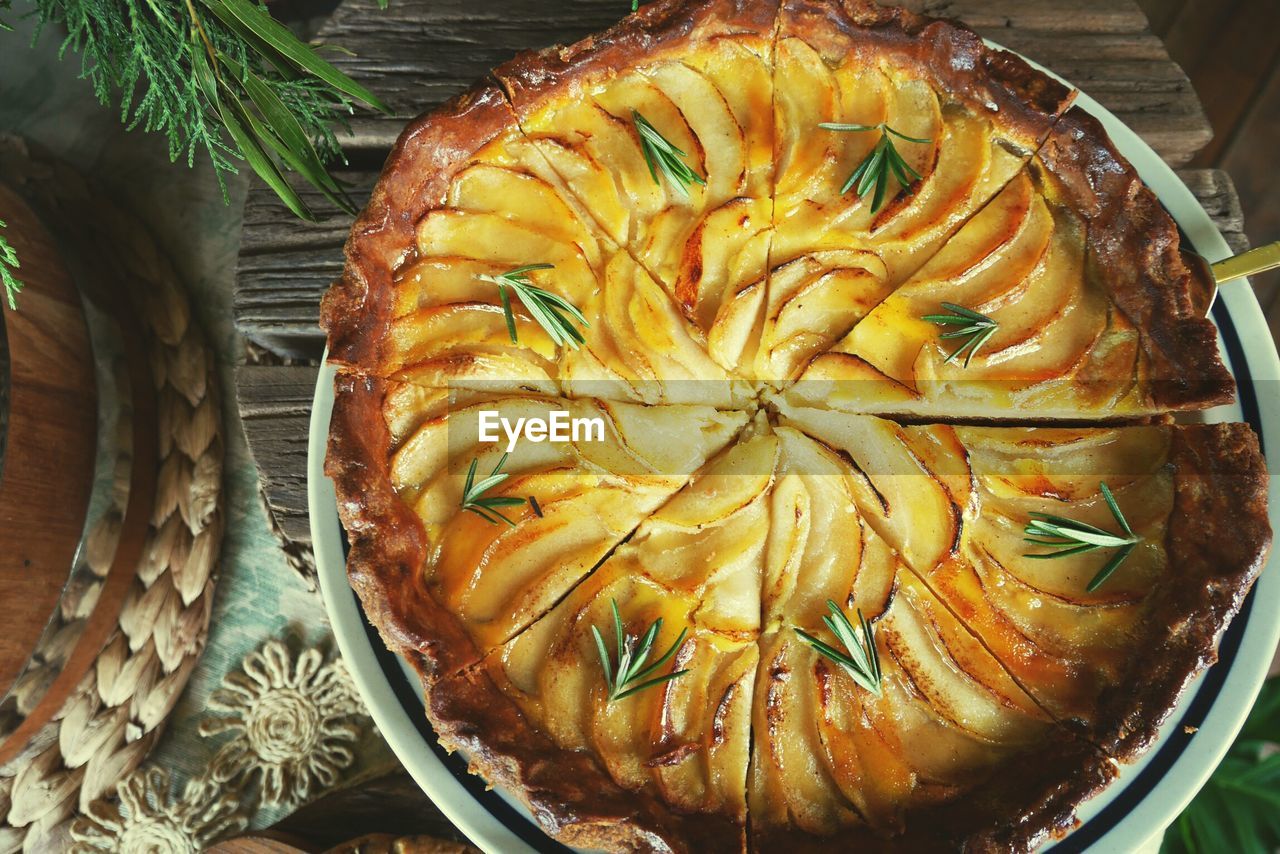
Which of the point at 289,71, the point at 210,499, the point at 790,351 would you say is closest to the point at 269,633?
the point at 210,499

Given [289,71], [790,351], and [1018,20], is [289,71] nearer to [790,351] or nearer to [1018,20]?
[790,351]

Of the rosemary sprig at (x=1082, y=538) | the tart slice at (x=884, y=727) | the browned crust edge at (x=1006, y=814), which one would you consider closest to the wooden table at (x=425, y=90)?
the rosemary sprig at (x=1082, y=538)

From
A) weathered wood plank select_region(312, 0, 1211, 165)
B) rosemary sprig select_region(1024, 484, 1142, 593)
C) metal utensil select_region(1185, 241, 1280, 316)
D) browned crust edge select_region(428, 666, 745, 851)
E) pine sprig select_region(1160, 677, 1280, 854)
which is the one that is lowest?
pine sprig select_region(1160, 677, 1280, 854)

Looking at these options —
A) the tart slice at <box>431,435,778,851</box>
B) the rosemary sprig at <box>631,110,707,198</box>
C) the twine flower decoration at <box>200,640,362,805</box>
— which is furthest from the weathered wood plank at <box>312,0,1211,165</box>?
the twine flower decoration at <box>200,640,362,805</box>

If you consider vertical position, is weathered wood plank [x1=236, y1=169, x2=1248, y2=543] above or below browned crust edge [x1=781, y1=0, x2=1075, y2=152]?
below

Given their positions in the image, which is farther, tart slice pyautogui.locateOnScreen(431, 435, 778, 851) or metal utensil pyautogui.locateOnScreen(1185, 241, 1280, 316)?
metal utensil pyautogui.locateOnScreen(1185, 241, 1280, 316)

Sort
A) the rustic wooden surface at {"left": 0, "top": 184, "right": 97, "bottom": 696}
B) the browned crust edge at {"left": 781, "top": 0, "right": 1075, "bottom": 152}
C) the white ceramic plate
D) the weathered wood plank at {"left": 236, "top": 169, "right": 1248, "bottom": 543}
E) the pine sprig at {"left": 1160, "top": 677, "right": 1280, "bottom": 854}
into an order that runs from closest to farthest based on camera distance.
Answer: the white ceramic plate < the browned crust edge at {"left": 781, "top": 0, "right": 1075, "bottom": 152} < the rustic wooden surface at {"left": 0, "top": 184, "right": 97, "bottom": 696} < the weathered wood plank at {"left": 236, "top": 169, "right": 1248, "bottom": 543} < the pine sprig at {"left": 1160, "top": 677, "right": 1280, "bottom": 854}

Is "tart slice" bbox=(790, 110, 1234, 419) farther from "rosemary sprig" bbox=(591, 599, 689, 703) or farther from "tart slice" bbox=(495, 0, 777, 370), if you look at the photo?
"rosemary sprig" bbox=(591, 599, 689, 703)
